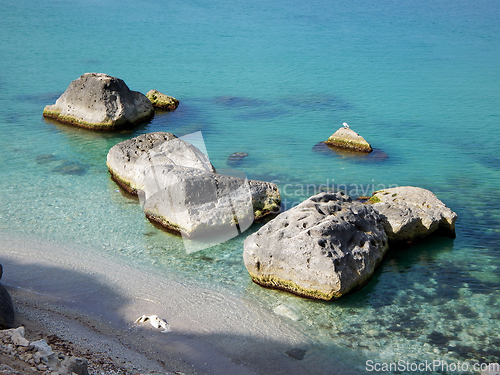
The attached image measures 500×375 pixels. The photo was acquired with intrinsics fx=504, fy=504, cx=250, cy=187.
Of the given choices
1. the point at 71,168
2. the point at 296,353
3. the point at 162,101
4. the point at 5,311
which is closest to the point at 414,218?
the point at 296,353

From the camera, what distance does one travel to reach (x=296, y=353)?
8.55 m

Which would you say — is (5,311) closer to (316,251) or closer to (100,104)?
(316,251)

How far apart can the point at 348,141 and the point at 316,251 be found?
29.5ft

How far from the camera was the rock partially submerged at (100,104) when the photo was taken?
62.7ft

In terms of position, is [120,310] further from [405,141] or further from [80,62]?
[80,62]

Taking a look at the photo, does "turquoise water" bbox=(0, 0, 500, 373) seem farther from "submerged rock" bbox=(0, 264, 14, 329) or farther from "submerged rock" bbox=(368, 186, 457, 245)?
"submerged rock" bbox=(0, 264, 14, 329)

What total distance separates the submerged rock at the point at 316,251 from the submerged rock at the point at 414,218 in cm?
86

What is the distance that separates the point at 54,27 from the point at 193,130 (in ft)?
71.5

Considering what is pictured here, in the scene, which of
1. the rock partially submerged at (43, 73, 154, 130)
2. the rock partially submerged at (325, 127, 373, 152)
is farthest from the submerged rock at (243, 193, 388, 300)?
the rock partially submerged at (43, 73, 154, 130)

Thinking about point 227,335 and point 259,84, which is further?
point 259,84

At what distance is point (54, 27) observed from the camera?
35656 mm

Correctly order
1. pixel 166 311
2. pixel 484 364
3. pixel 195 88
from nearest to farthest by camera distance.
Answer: pixel 484 364
pixel 166 311
pixel 195 88

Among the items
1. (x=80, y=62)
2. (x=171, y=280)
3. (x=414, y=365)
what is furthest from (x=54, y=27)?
(x=414, y=365)

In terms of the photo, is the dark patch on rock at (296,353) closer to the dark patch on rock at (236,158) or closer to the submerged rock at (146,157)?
the submerged rock at (146,157)
